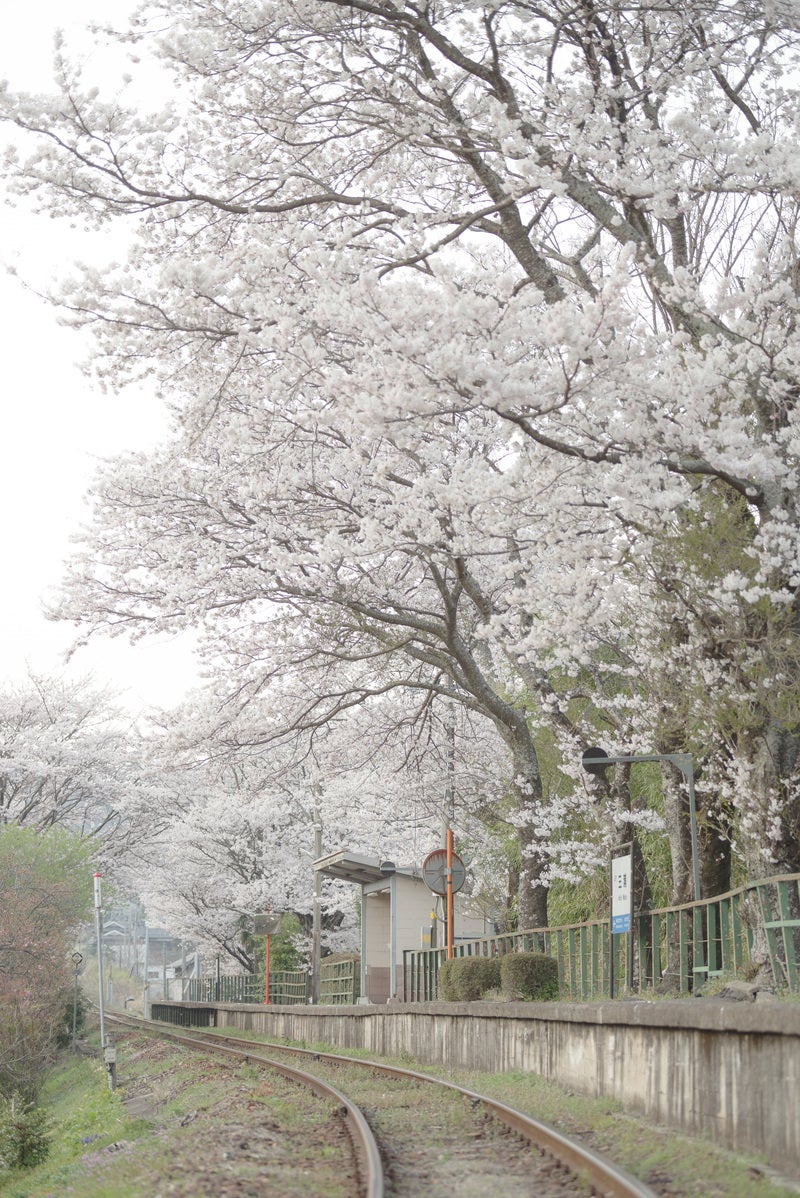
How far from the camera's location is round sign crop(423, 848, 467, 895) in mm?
19766

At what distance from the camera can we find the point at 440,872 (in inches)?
782

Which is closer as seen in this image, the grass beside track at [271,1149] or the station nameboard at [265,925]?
the grass beside track at [271,1149]

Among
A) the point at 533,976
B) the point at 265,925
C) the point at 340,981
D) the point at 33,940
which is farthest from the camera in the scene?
the point at 265,925

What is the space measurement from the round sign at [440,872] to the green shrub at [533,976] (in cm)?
398

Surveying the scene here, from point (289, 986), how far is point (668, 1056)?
29.9m

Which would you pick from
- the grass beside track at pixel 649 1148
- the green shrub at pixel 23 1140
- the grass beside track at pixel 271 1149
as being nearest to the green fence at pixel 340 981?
the green shrub at pixel 23 1140

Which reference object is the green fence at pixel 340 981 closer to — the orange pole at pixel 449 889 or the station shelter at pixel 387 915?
the station shelter at pixel 387 915

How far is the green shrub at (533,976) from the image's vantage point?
50.9ft

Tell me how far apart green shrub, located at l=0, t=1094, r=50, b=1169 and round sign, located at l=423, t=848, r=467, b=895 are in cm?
717

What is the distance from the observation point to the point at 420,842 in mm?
36938

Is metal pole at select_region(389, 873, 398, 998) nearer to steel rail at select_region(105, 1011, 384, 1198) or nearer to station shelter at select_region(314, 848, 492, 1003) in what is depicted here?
station shelter at select_region(314, 848, 492, 1003)

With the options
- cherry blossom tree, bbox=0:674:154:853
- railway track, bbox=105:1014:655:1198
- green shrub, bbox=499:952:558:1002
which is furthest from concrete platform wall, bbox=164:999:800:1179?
cherry blossom tree, bbox=0:674:154:853

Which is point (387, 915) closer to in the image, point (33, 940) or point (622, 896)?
point (33, 940)

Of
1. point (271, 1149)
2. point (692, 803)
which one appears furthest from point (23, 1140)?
point (692, 803)
